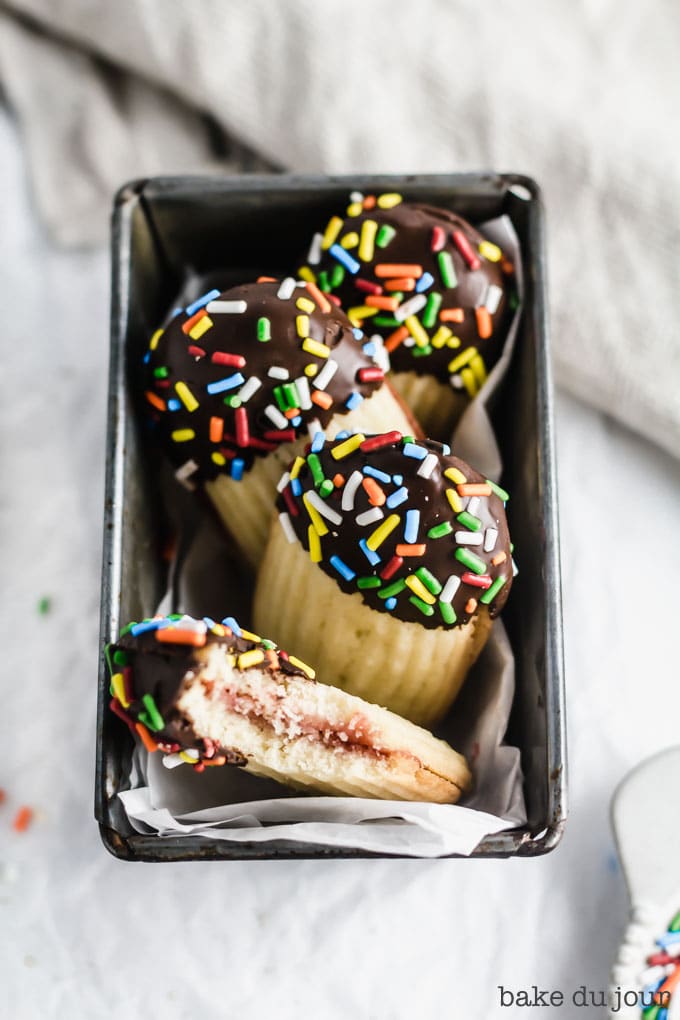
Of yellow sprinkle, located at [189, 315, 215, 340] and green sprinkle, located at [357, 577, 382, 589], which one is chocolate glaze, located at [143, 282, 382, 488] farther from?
green sprinkle, located at [357, 577, 382, 589]

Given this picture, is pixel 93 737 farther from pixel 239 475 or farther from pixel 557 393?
pixel 557 393

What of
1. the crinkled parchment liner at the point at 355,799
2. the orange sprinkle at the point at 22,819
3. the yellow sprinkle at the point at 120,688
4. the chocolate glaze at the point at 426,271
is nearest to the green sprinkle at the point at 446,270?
the chocolate glaze at the point at 426,271

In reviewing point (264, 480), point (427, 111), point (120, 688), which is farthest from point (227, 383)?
point (427, 111)

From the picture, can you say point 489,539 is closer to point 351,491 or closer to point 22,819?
point 351,491

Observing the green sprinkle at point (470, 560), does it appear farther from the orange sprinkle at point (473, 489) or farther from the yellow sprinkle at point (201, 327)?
the yellow sprinkle at point (201, 327)

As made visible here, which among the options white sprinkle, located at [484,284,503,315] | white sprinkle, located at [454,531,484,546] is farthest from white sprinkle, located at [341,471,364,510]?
white sprinkle, located at [484,284,503,315]
